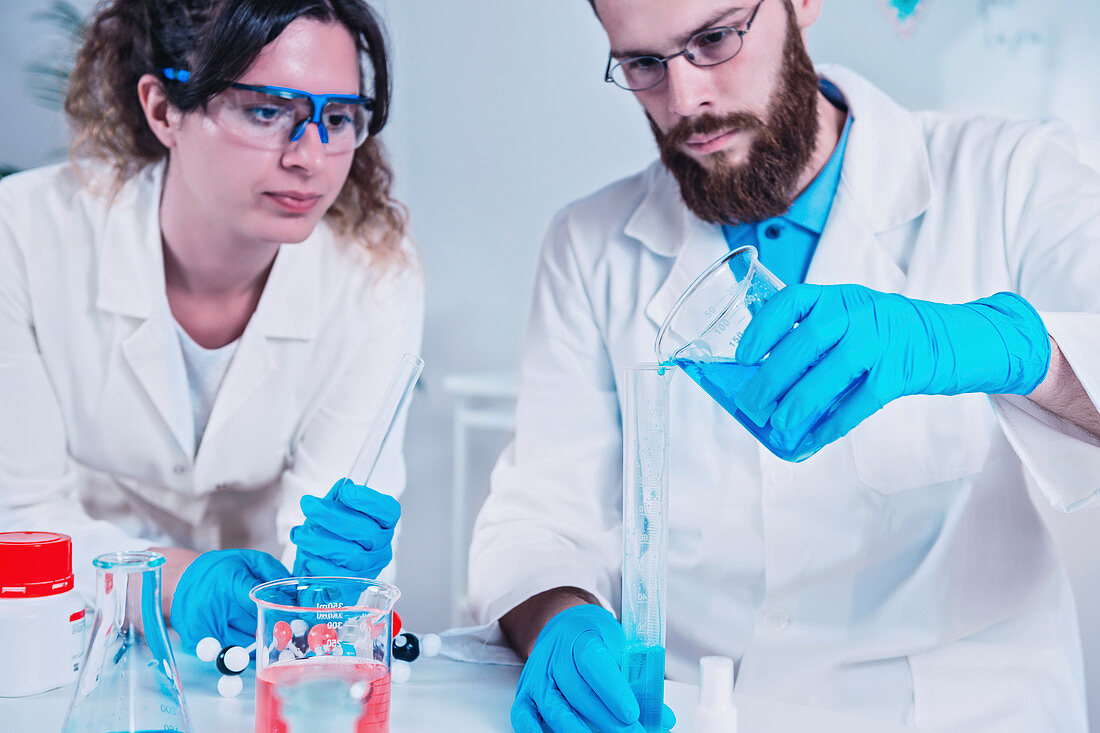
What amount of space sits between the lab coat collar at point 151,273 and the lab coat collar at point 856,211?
0.70 meters

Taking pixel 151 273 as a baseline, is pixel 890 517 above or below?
below

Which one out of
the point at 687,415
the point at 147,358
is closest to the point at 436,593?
the point at 147,358

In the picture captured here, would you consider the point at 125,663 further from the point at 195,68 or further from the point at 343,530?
the point at 195,68

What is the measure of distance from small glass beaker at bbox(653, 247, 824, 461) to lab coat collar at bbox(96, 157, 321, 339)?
3.69 ft

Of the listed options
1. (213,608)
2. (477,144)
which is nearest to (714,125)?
(213,608)

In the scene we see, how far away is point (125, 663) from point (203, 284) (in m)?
1.18

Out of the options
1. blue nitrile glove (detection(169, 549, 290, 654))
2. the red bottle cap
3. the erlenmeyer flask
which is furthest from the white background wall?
the erlenmeyer flask

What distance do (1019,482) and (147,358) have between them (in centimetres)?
161

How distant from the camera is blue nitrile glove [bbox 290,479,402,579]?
3.85 ft

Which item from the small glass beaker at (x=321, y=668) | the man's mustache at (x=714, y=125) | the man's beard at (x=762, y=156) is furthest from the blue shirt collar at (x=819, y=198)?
the small glass beaker at (x=321, y=668)

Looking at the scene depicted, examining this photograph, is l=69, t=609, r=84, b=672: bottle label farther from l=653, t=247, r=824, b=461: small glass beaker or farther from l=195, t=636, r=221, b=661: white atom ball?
l=653, t=247, r=824, b=461: small glass beaker

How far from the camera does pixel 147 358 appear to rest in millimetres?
1832

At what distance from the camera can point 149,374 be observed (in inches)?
72.1

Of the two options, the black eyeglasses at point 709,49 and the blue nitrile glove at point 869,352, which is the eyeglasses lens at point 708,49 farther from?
the blue nitrile glove at point 869,352
